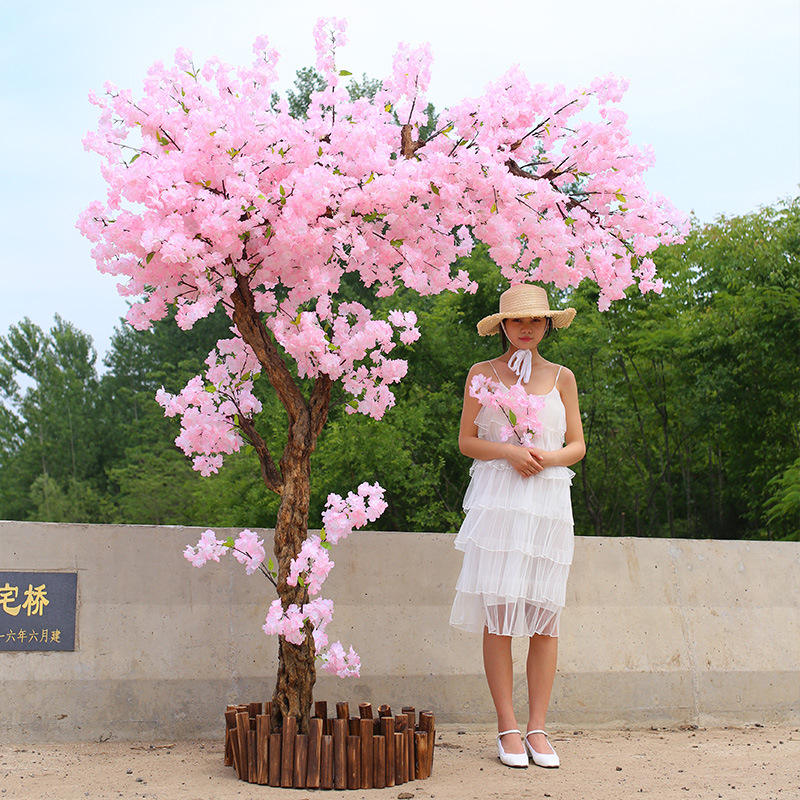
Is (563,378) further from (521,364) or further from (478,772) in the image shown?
(478,772)

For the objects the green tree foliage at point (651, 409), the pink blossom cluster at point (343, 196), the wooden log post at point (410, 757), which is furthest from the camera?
the green tree foliage at point (651, 409)

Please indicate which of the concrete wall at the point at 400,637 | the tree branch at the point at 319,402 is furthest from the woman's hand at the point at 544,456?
the concrete wall at the point at 400,637

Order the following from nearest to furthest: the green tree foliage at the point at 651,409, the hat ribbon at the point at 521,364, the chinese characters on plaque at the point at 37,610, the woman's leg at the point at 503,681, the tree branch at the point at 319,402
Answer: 1. the tree branch at the point at 319,402
2. the woman's leg at the point at 503,681
3. the hat ribbon at the point at 521,364
4. the chinese characters on plaque at the point at 37,610
5. the green tree foliage at the point at 651,409

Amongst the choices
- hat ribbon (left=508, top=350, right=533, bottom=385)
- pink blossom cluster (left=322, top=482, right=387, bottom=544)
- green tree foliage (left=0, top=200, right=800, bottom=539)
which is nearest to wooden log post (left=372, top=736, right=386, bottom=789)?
pink blossom cluster (left=322, top=482, right=387, bottom=544)

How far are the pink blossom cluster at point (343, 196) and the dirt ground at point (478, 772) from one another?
1.25m

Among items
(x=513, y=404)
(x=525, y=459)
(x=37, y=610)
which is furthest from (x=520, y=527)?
(x=37, y=610)

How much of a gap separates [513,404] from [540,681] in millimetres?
1165

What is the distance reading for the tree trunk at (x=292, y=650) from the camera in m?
3.57

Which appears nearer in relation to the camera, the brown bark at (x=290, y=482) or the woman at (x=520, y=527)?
the brown bark at (x=290, y=482)

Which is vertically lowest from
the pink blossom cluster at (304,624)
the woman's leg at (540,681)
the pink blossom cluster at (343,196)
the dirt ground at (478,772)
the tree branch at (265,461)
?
the dirt ground at (478,772)

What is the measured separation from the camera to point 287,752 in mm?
3482

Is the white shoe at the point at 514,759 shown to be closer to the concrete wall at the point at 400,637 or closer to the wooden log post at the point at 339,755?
the wooden log post at the point at 339,755

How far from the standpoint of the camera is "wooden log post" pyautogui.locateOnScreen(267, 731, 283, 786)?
11.4 ft

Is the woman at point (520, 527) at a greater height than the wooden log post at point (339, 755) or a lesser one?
greater
